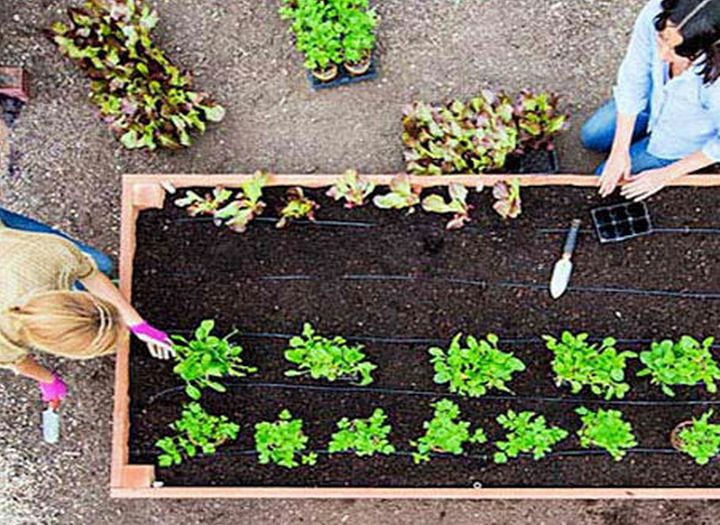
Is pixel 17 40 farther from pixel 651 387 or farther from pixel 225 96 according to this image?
pixel 651 387

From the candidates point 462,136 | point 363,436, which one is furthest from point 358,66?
point 363,436

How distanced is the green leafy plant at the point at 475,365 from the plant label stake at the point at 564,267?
225 millimetres

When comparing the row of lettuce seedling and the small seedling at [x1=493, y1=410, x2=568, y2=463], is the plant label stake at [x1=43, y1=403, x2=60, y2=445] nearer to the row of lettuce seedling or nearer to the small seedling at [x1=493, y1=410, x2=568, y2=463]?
the row of lettuce seedling

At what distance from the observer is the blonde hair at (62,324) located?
2.05m

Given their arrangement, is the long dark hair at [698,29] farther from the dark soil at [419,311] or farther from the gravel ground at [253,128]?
the gravel ground at [253,128]

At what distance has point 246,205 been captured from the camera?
2.65 meters

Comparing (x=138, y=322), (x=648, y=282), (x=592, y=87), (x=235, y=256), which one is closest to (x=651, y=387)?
(x=648, y=282)

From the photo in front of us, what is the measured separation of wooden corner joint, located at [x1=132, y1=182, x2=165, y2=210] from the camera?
2686mm

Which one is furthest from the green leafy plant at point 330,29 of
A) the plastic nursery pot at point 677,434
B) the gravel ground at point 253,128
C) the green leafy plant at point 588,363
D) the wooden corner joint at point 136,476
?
the plastic nursery pot at point 677,434

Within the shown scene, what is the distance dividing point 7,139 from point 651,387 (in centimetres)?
221

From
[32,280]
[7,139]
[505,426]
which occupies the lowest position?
[505,426]

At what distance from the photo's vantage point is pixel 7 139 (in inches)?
123

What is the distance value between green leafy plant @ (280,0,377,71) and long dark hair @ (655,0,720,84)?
1.06 metres

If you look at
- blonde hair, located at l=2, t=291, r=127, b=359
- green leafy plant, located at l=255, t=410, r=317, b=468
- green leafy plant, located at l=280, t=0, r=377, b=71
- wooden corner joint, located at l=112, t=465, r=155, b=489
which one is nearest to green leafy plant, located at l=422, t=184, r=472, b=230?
green leafy plant, located at l=280, t=0, r=377, b=71
